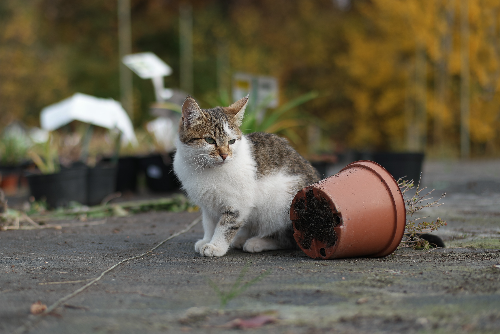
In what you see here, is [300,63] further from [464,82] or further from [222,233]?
[222,233]

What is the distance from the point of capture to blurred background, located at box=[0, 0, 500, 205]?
14.0m

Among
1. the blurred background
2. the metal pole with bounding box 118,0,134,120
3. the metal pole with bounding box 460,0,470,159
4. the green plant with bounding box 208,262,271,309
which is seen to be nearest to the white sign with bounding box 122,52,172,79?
the blurred background

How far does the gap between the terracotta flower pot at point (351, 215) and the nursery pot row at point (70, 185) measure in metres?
3.53

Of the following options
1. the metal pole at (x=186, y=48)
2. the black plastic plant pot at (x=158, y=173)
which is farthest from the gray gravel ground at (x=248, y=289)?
the metal pole at (x=186, y=48)

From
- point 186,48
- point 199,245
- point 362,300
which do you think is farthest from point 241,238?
point 186,48

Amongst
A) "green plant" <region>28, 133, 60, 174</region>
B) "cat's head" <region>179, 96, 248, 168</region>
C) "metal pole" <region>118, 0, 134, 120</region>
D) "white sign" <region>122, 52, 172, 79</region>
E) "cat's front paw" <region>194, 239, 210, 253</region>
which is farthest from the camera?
"metal pole" <region>118, 0, 134, 120</region>

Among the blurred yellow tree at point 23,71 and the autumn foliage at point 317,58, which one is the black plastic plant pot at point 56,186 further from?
the blurred yellow tree at point 23,71

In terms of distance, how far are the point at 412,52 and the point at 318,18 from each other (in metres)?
4.69

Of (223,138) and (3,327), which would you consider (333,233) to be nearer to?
(223,138)

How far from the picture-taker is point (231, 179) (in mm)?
2902

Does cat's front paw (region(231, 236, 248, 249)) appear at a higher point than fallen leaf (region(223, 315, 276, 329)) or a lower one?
lower

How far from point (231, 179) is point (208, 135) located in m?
0.28

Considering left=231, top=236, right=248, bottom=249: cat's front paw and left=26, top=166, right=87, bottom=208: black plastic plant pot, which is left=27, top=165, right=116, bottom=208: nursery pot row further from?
left=231, top=236, right=248, bottom=249: cat's front paw

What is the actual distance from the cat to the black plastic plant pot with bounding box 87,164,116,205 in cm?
322
